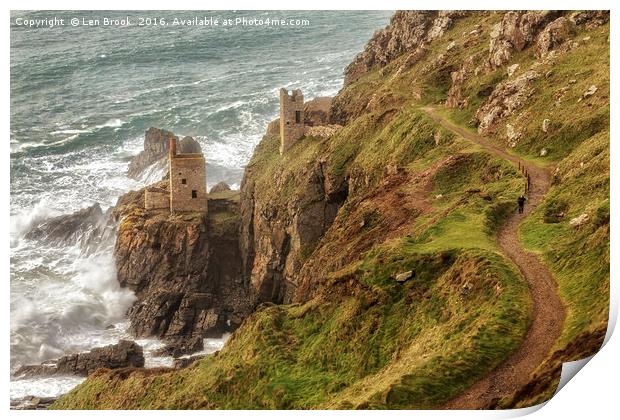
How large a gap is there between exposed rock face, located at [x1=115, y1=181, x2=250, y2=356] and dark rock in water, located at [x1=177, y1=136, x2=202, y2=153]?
5.95 m

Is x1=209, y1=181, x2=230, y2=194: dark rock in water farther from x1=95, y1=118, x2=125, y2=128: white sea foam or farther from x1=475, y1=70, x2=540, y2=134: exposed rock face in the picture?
x1=475, y1=70, x2=540, y2=134: exposed rock face

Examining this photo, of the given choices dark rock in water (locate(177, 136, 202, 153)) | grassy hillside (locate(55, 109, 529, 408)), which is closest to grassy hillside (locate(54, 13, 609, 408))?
grassy hillside (locate(55, 109, 529, 408))

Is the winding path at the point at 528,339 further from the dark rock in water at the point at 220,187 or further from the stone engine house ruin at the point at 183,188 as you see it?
the dark rock in water at the point at 220,187

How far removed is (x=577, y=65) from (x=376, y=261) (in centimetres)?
1625

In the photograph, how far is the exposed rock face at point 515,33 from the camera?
50.6m

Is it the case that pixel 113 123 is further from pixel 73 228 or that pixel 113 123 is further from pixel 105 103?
pixel 73 228

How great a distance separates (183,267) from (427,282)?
81.9 ft

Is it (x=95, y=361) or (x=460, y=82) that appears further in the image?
(x=460, y=82)

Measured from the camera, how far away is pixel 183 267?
2205 inches

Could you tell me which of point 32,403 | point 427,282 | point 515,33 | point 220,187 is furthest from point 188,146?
point 427,282

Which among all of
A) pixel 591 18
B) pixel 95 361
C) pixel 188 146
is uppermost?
pixel 591 18

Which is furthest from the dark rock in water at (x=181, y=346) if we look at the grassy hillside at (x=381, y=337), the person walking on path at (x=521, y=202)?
the person walking on path at (x=521, y=202)

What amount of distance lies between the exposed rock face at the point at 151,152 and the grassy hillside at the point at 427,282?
53.3 ft

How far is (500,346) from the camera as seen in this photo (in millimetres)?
29016
